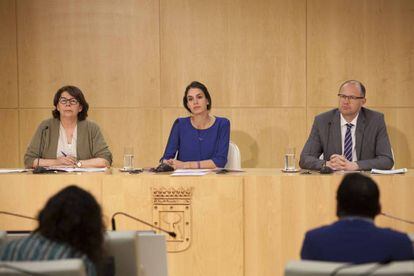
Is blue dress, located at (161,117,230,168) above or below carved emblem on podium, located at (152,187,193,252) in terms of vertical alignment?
above

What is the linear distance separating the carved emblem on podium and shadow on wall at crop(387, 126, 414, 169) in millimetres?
3060

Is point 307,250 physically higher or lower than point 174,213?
higher

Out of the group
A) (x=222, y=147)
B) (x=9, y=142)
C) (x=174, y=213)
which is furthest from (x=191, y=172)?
(x=9, y=142)

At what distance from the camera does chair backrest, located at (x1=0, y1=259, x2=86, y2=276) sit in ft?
6.86

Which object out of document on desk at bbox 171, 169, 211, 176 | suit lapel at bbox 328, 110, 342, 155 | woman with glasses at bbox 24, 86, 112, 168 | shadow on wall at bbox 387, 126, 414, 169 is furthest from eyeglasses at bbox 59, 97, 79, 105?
shadow on wall at bbox 387, 126, 414, 169

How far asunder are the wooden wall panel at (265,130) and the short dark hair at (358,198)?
4.05 m

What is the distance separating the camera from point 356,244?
246cm

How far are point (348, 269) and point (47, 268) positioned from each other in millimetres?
917

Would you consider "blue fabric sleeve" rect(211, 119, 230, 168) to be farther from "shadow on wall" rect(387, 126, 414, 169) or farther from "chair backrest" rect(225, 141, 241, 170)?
"shadow on wall" rect(387, 126, 414, 169)

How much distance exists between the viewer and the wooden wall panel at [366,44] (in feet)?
21.8

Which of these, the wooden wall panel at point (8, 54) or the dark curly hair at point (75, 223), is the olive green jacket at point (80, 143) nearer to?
the wooden wall panel at point (8, 54)

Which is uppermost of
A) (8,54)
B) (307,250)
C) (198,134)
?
(8,54)

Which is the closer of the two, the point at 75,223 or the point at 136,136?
the point at 75,223

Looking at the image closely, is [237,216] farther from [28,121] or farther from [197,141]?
[28,121]
